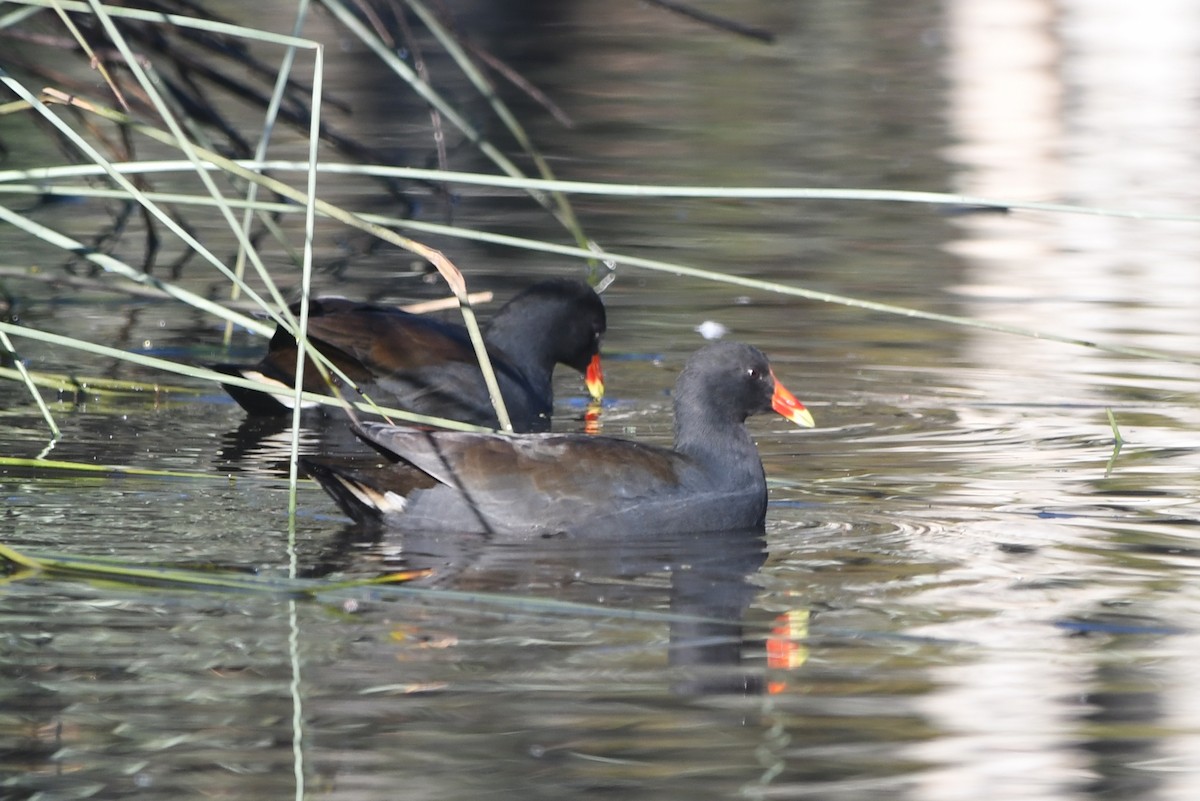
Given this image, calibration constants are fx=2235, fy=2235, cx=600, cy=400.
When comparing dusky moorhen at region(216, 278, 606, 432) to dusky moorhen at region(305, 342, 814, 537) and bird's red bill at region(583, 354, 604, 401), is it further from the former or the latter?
dusky moorhen at region(305, 342, 814, 537)

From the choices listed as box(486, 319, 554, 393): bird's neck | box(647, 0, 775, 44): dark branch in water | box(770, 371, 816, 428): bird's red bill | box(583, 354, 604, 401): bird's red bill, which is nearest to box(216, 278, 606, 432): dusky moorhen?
box(486, 319, 554, 393): bird's neck

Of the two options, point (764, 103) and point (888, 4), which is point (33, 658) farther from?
point (888, 4)

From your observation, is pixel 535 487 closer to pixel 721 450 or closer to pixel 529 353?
pixel 721 450

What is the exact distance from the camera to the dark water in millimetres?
4797

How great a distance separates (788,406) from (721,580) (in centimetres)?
134

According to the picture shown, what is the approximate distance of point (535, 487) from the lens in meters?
6.94

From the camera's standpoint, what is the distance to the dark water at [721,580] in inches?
189

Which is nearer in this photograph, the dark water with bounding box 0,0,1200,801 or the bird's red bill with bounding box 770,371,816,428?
the dark water with bounding box 0,0,1200,801

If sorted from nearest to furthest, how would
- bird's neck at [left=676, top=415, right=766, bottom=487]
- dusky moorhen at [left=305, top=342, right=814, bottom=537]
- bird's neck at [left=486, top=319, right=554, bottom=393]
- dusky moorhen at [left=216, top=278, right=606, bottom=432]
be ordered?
dusky moorhen at [left=305, top=342, right=814, bottom=537], bird's neck at [left=676, top=415, right=766, bottom=487], dusky moorhen at [left=216, top=278, right=606, bottom=432], bird's neck at [left=486, top=319, right=554, bottom=393]

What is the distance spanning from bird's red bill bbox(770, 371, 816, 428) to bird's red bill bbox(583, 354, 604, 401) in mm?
2183

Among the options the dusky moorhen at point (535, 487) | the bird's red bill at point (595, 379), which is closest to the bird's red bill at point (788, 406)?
the dusky moorhen at point (535, 487)

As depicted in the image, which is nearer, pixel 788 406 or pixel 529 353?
pixel 788 406

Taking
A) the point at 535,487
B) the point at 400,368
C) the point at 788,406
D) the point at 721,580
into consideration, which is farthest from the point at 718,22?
the point at 400,368

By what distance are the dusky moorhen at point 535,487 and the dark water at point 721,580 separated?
0.37 feet
